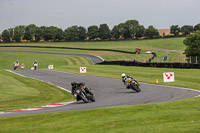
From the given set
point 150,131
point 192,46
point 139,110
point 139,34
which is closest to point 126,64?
point 192,46

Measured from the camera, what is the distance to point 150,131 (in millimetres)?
7793

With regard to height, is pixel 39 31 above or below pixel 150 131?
above

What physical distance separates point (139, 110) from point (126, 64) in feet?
126

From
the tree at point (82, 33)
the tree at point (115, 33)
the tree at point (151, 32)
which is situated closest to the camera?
the tree at point (151, 32)

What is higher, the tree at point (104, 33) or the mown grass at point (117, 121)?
the tree at point (104, 33)

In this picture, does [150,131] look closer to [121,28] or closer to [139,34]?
[139,34]

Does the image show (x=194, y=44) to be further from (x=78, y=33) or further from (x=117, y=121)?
(x=78, y=33)

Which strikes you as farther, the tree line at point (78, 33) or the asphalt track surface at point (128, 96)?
the tree line at point (78, 33)

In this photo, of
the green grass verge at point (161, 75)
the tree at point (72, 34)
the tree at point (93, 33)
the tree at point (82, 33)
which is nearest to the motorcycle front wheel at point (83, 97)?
the green grass verge at point (161, 75)

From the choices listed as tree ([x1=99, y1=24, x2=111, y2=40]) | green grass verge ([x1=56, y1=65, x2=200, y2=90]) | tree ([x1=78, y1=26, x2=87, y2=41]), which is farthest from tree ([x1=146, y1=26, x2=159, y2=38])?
green grass verge ([x1=56, y1=65, x2=200, y2=90])

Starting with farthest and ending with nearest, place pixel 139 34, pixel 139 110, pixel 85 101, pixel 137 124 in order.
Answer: pixel 139 34 < pixel 85 101 < pixel 139 110 < pixel 137 124

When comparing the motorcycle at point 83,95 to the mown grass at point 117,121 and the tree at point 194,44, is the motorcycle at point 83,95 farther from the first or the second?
the tree at point 194,44

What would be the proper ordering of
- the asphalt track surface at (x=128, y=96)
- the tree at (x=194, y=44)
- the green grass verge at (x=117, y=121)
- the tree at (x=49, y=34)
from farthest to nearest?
1. the tree at (x=49, y=34)
2. the tree at (x=194, y=44)
3. the asphalt track surface at (x=128, y=96)
4. the green grass verge at (x=117, y=121)

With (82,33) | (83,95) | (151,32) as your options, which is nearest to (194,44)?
(83,95)
